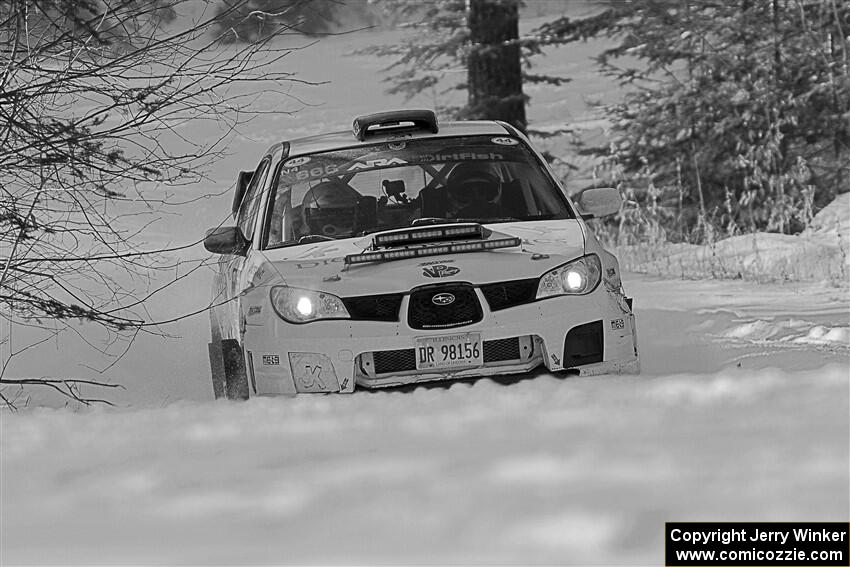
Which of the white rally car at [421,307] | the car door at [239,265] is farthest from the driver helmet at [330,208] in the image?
the car door at [239,265]

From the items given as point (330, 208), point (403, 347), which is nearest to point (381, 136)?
point (330, 208)

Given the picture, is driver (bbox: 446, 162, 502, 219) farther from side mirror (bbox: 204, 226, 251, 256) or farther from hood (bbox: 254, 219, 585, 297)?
side mirror (bbox: 204, 226, 251, 256)

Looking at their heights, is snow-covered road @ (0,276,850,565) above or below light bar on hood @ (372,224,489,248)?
below

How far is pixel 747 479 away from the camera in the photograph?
8.95ft

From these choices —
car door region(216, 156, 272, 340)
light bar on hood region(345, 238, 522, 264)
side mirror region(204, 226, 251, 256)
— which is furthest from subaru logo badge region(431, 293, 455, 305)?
side mirror region(204, 226, 251, 256)

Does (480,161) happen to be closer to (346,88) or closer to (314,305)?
(314,305)

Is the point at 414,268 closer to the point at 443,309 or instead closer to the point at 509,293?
the point at 443,309

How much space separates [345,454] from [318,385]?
2.57m

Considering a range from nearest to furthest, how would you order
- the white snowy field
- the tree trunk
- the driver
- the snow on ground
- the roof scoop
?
the white snowy field
the driver
the roof scoop
the snow on ground
the tree trunk

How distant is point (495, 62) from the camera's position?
18.6m

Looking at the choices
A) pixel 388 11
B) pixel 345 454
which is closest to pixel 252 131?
pixel 388 11

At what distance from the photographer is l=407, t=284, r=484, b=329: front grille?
584 cm

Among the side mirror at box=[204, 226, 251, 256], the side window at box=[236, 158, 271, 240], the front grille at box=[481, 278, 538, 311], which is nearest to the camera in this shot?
the front grille at box=[481, 278, 538, 311]

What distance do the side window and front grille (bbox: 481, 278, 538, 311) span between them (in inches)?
69.1
